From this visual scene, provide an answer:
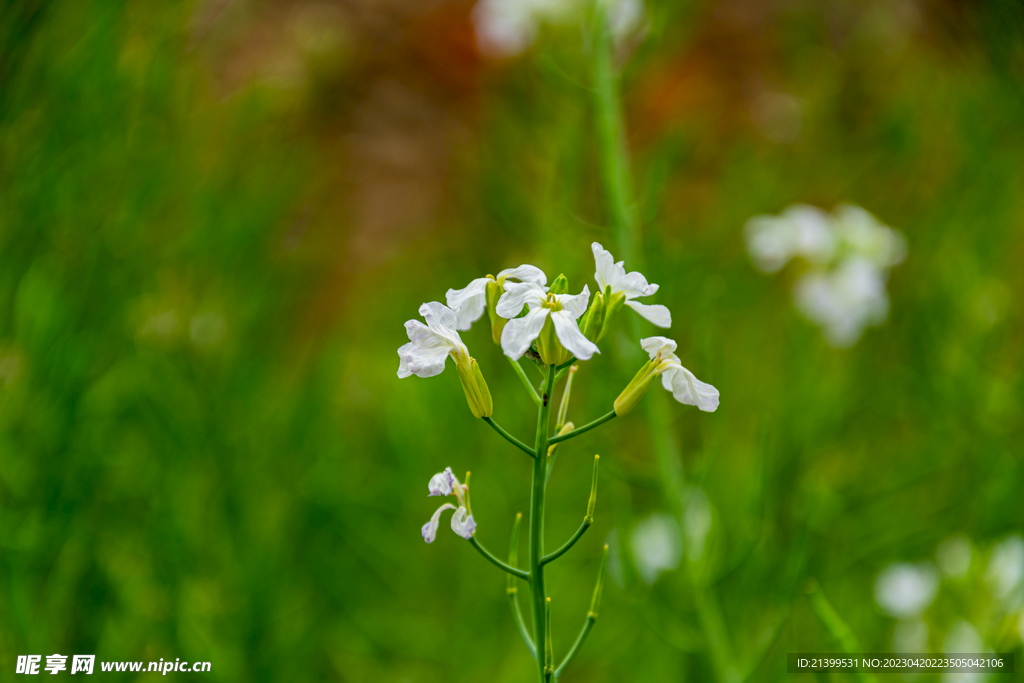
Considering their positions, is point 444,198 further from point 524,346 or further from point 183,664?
point 524,346

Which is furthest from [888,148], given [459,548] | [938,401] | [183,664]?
[183,664]

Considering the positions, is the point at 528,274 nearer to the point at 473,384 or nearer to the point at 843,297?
the point at 473,384

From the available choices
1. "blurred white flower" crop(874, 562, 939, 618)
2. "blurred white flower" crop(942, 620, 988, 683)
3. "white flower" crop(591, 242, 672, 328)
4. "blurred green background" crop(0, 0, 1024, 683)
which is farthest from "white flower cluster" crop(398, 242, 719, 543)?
"blurred white flower" crop(874, 562, 939, 618)

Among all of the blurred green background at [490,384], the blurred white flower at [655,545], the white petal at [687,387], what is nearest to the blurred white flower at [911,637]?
the blurred green background at [490,384]

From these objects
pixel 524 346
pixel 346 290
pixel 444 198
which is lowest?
pixel 346 290

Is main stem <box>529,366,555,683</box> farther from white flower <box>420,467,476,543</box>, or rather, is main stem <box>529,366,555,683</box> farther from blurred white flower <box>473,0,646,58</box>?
blurred white flower <box>473,0,646,58</box>

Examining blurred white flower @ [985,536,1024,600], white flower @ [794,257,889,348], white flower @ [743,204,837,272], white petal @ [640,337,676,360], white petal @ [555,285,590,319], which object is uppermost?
white petal @ [555,285,590,319]

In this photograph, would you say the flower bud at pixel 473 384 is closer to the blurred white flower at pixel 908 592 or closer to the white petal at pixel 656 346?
the white petal at pixel 656 346
